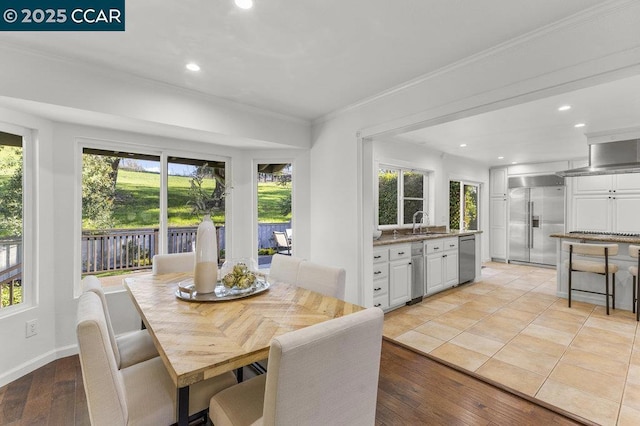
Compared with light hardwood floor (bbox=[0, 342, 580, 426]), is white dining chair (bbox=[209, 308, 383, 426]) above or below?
above

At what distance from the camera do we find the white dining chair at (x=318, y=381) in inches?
40.1

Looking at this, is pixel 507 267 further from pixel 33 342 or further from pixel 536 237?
pixel 33 342

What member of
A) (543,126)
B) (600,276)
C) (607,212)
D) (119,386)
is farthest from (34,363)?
(607,212)

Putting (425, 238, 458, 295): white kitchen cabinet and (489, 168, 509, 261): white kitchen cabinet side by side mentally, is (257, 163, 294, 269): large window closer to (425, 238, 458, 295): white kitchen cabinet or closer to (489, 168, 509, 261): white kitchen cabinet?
(425, 238, 458, 295): white kitchen cabinet

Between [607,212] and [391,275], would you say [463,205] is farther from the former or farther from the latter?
[391,275]

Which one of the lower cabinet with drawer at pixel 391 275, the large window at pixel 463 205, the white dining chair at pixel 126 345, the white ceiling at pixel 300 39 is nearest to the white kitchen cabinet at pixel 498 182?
the large window at pixel 463 205

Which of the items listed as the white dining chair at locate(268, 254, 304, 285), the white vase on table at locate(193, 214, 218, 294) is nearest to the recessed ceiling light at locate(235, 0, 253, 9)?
the white vase on table at locate(193, 214, 218, 294)

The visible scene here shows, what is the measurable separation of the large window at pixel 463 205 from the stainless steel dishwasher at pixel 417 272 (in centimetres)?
278

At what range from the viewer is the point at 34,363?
255 cm

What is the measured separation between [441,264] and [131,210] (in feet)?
14.0

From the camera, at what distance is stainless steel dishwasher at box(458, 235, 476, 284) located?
5074mm

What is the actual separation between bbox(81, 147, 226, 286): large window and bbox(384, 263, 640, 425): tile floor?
8.90 ft

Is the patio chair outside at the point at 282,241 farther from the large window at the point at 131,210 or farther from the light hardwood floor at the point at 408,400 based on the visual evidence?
the light hardwood floor at the point at 408,400

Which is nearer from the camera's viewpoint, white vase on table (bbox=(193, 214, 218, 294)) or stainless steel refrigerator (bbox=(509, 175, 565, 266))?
white vase on table (bbox=(193, 214, 218, 294))
